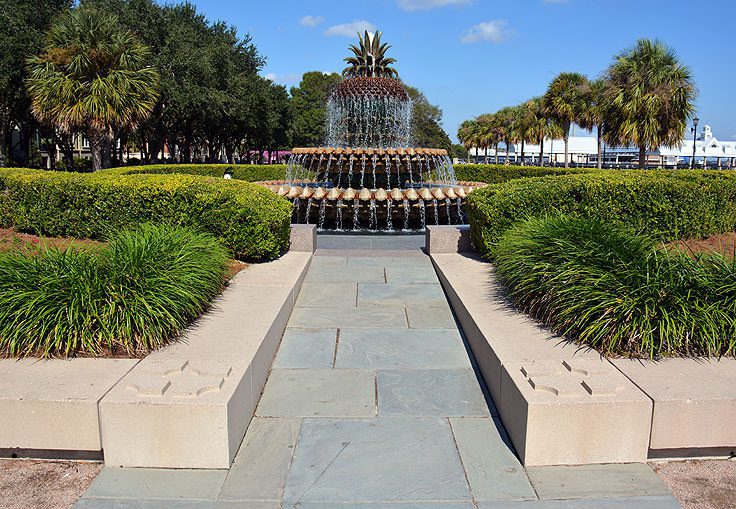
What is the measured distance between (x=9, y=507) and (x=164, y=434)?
845 millimetres

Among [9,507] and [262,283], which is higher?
[262,283]

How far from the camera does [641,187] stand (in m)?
8.41

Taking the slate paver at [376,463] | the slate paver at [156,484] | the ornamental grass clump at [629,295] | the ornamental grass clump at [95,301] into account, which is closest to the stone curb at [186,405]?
the slate paver at [156,484]

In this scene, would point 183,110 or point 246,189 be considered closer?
point 246,189

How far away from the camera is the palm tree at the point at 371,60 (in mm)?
15172

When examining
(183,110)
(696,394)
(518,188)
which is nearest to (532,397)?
(696,394)

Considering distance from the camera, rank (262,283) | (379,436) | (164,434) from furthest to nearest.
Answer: (262,283)
(379,436)
(164,434)

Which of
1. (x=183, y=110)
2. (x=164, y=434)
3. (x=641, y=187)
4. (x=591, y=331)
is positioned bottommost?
(x=164, y=434)

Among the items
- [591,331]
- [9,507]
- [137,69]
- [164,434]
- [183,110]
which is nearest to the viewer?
[9,507]

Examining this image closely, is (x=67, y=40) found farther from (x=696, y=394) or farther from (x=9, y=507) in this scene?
(x=696, y=394)

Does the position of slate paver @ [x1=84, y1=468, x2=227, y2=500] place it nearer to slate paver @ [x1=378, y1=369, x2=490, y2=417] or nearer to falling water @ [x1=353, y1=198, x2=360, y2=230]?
slate paver @ [x1=378, y1=369, x2=490, y2=417]

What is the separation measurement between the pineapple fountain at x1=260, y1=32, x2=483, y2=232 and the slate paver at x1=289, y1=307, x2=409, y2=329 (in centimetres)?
545

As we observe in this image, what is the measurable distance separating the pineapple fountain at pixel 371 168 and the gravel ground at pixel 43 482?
8956 mm

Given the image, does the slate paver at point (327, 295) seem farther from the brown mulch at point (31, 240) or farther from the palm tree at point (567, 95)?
the palm tree at point (567, 95)
